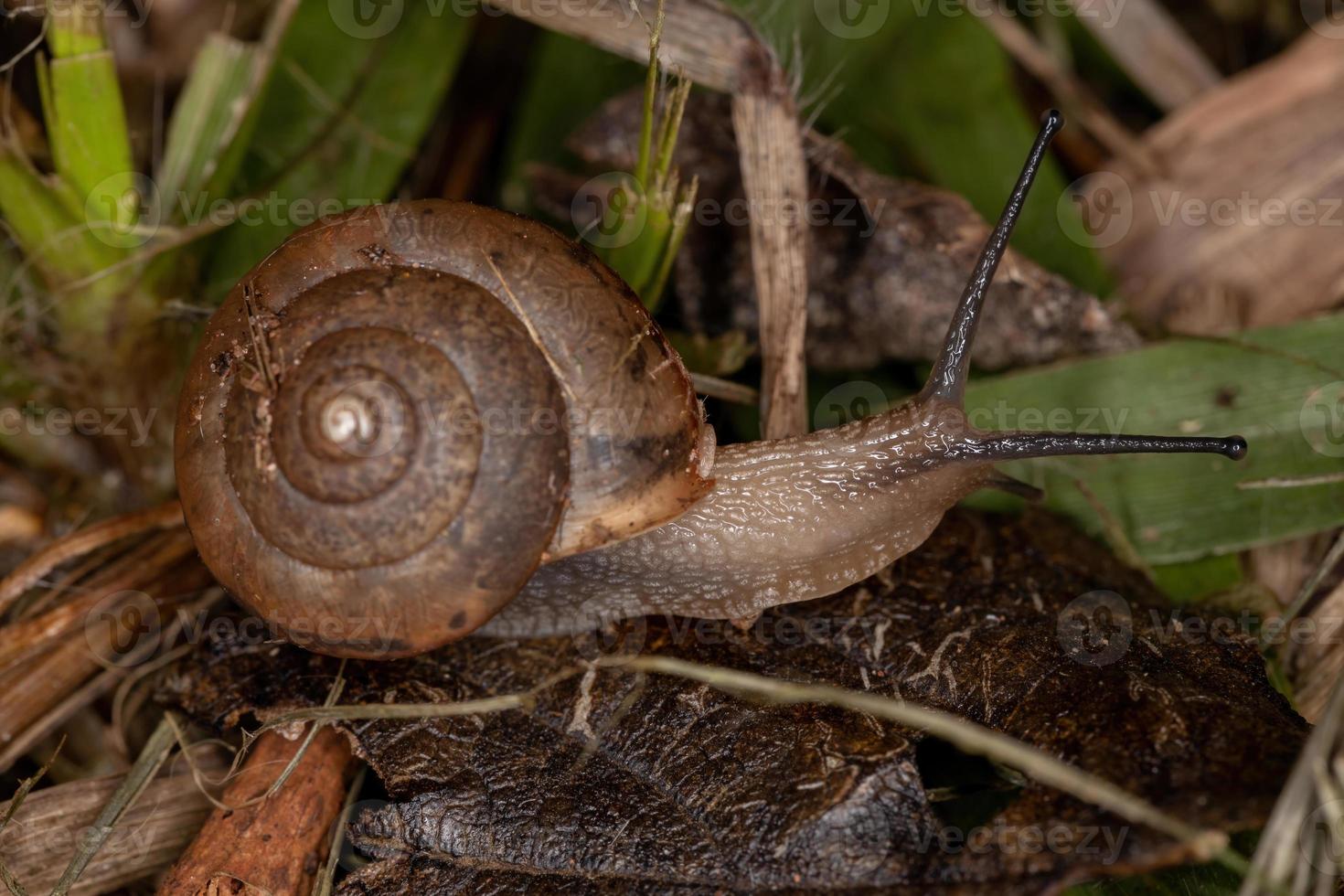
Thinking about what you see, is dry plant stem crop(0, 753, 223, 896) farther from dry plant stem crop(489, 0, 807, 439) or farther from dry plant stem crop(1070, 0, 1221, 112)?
dry plant stem crop(1070, 0, 1221, 112)

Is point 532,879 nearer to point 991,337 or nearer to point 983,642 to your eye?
point 983,642

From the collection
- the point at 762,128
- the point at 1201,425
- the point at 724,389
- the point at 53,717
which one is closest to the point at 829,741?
the point at 724,389

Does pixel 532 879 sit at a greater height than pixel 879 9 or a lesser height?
lesser

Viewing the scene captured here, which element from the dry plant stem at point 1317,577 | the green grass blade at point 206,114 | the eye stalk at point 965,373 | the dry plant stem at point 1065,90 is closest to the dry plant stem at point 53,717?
the green grass blade at point 206,114

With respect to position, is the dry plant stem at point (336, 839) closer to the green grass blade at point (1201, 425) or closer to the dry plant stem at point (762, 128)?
the dry plant stem at point (762, 128)

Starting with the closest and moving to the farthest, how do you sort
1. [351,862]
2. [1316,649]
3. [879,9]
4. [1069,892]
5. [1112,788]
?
[1112,788] → [1069,892] → [351,862] → [1316,649] → [879,9]

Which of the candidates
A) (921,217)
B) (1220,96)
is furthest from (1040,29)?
(921,217)
